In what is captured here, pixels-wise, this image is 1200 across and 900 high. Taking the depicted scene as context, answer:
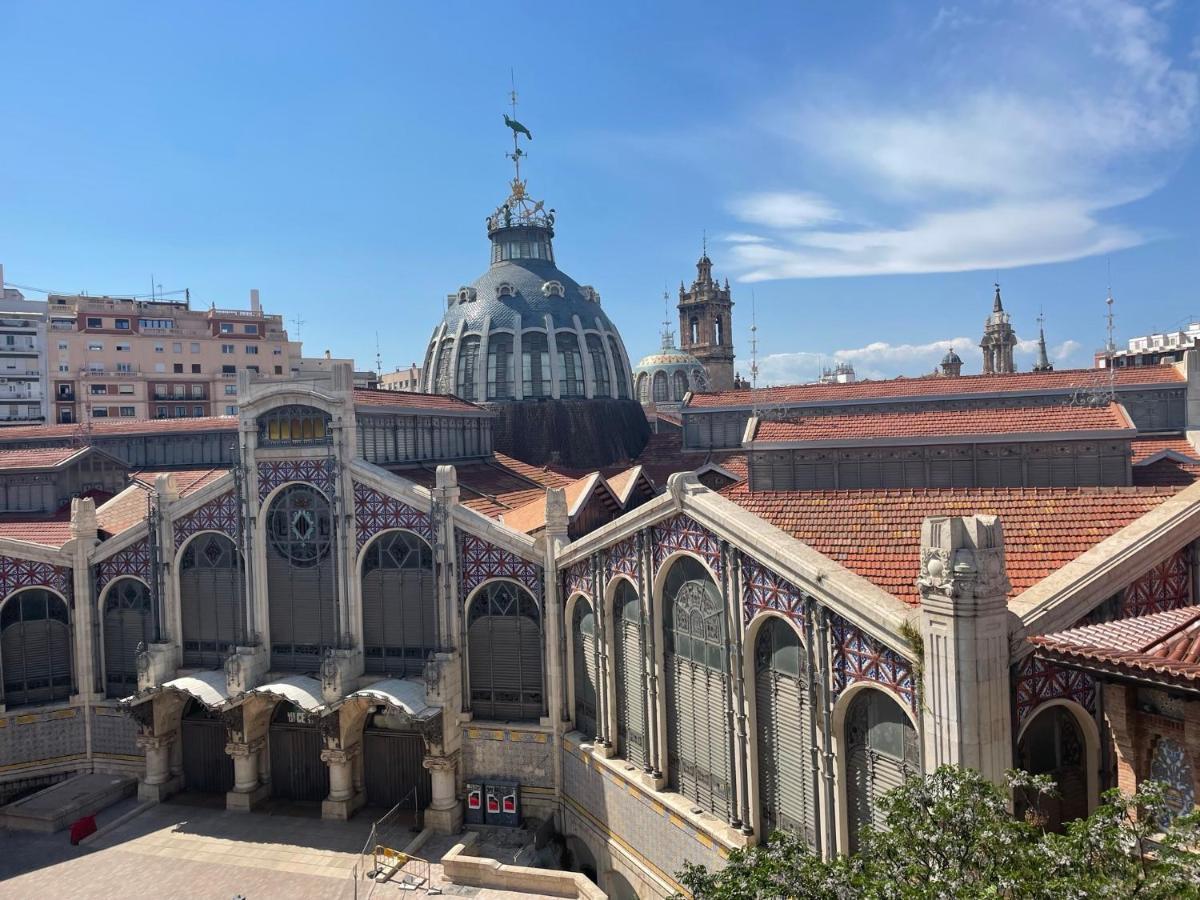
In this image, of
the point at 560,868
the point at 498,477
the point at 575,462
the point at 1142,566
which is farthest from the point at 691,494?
the point at 575,462

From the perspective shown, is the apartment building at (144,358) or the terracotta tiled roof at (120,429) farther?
the apartment building at (144,358)

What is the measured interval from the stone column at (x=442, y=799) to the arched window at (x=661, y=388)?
7856 cm

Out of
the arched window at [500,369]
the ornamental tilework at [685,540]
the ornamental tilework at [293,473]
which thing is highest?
the arched window at [500,369]

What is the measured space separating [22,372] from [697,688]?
92.6m

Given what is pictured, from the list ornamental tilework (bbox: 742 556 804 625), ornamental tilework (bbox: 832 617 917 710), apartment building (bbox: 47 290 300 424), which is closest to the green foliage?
ornamental tilework (bbox: 832 617 917 710)

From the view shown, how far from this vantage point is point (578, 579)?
2941cm

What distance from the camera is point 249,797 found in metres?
33.6

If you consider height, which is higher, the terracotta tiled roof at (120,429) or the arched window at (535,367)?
the arched window at (535,367)

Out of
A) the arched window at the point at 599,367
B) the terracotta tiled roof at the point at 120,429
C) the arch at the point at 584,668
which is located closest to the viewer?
the arch at the point at 584,668

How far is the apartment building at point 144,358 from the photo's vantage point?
8838 centimetres

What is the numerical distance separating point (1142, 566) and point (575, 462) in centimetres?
3813

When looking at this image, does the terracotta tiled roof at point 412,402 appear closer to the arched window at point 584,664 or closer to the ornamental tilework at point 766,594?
the arched window at point 584,664

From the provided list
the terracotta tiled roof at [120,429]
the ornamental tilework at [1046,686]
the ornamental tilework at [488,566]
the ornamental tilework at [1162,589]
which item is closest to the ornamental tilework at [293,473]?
the ornamental tilework at [488,566]

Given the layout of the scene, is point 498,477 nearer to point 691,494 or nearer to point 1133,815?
point 691,494
